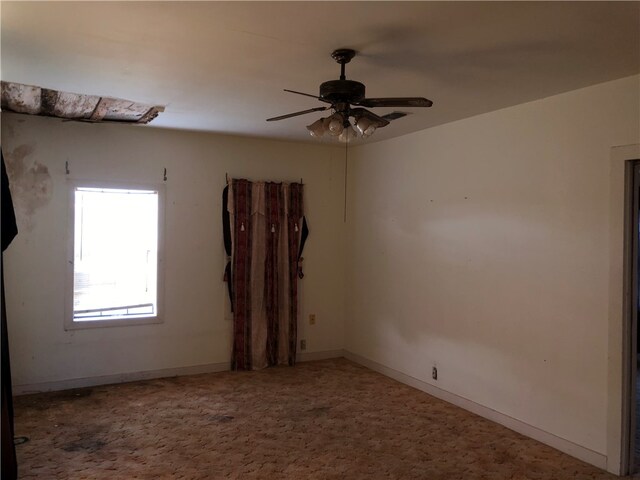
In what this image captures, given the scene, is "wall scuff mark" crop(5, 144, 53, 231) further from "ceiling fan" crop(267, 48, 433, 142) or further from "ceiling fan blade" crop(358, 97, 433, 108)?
"ceiling fan blade" crop(358, 97, 433, 108)

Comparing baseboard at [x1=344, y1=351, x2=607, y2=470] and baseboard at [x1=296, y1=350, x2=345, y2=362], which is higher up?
baseboard at [x1=296, y1=350, x2=345, y2=362]

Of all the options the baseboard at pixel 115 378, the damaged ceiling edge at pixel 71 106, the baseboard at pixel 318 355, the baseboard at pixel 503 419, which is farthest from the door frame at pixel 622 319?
the baseboard at pixel 115 378

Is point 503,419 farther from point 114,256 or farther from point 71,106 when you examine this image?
point 71,106

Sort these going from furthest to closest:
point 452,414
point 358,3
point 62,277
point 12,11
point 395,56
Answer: point 62,277 < point 452,414 < point 395,56 < point 12,11 < point 358,3

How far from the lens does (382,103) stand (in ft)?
8.52

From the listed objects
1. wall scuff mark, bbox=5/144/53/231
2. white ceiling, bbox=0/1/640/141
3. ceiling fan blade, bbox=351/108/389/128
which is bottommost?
wall scuff mark, bbox=5/144/53/231

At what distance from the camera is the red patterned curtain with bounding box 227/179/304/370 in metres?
5.32

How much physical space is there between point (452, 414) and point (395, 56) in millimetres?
2907

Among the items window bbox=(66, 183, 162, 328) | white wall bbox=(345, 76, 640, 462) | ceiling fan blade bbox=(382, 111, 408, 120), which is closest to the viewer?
white wall bbox=(345, 76, 640, 462)

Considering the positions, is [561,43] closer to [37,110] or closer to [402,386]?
[402,386]

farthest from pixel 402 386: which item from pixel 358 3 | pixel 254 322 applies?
pixel 358 3

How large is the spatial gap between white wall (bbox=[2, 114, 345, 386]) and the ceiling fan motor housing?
9.53 feet

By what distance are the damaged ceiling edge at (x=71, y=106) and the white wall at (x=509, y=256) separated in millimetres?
2521

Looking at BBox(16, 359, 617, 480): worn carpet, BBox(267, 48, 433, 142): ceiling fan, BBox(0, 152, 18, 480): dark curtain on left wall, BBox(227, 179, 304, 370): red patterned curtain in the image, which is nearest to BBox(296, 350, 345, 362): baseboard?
BBox(227, 179, 304, 370): red patterned curtain
